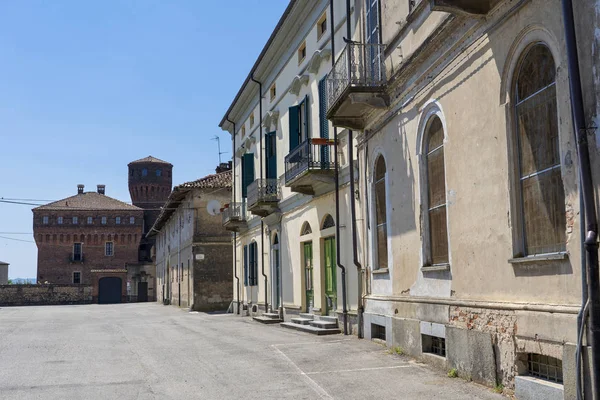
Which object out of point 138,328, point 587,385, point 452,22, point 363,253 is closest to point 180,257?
point 138,328

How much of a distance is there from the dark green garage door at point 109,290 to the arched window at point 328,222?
50270mm

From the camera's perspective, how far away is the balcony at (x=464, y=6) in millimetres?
7969

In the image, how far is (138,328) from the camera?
20.0 meters

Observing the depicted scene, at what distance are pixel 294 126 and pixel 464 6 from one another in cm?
1057

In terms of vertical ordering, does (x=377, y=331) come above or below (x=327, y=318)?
below

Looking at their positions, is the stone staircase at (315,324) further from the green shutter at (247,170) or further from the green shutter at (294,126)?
the green shutter at (247,170)

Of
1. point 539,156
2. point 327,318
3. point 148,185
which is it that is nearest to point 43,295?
point 148,185

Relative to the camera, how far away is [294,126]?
18375 millimetres

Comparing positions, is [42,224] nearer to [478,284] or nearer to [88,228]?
[88,228]

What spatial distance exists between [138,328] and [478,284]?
14.0 meters

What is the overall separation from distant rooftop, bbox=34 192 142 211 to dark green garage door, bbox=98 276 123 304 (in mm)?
11925

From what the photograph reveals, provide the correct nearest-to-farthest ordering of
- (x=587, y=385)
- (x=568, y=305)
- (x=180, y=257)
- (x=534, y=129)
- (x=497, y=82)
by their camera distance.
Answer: (x=587, y=385) → (x=568, y=305) → (x=534, y=129) → (x=497, y=82) → (x=180, y=257)

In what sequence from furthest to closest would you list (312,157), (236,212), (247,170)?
(236,212)
(247,170)
(312,157)

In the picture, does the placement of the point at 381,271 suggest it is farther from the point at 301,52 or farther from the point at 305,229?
the point at 301,52
